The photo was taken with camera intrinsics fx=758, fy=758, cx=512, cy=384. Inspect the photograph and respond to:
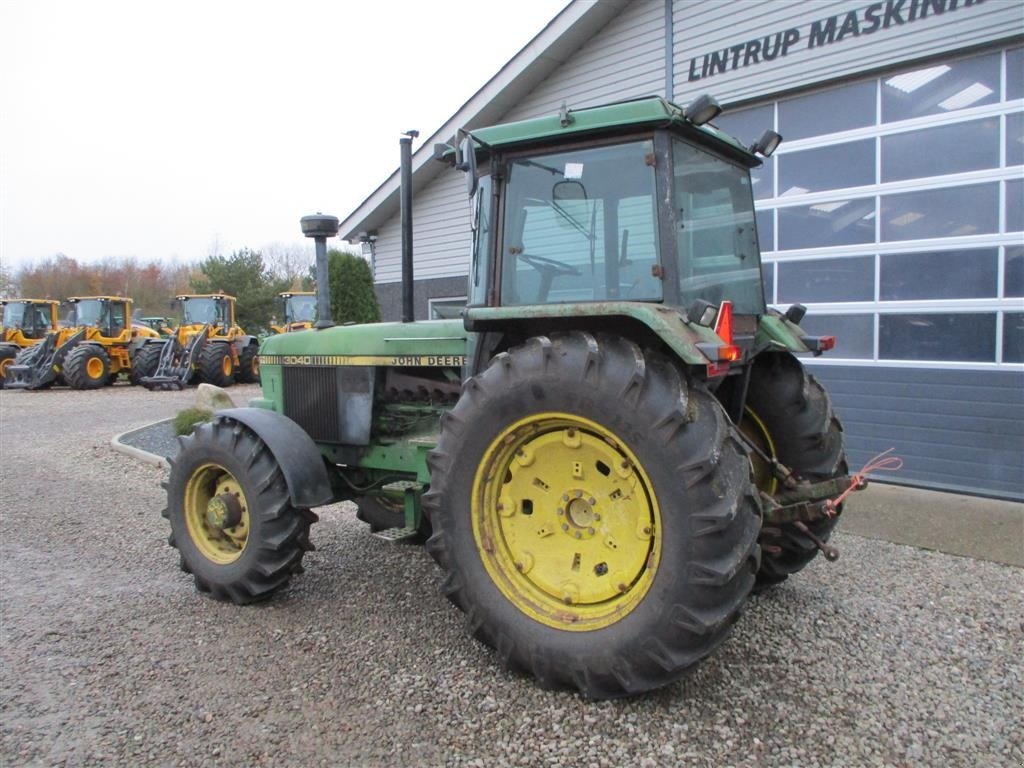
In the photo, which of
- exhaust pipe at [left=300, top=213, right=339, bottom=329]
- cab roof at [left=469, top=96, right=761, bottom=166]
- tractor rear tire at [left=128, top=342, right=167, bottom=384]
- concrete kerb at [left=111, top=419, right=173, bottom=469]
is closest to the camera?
cab roof at [left=469, top=96, right=761, bottom=166]

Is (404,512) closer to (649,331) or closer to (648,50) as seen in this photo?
(649,331)

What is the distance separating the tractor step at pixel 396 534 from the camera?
13.2ft

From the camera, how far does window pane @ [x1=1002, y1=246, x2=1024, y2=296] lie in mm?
5875

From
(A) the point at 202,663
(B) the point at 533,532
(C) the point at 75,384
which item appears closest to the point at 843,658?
(B) the point at 533,532

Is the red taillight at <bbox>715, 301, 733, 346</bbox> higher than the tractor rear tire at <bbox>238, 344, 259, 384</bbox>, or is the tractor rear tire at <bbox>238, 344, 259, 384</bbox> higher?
the red taillight at <bbox>715, 301, 733, 346</bbox>

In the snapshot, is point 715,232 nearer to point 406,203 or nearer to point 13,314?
point 406,203

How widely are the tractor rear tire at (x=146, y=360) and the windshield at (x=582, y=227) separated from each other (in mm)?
16816

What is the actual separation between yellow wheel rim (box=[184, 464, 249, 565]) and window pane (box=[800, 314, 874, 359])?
17.6 ft

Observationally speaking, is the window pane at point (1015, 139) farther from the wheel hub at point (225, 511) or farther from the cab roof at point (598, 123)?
the wheel hub at point (225, 511)

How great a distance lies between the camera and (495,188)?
3408 mm

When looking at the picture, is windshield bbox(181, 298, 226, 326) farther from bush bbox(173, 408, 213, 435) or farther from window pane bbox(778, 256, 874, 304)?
window pane bbox(778, 256, 874, 304)

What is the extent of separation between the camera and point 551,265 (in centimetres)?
334

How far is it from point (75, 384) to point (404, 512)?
1625 cm

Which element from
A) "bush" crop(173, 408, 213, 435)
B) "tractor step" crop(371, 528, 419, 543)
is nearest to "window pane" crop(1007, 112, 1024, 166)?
"tractor step" crop(371, 528, 419, 543)
